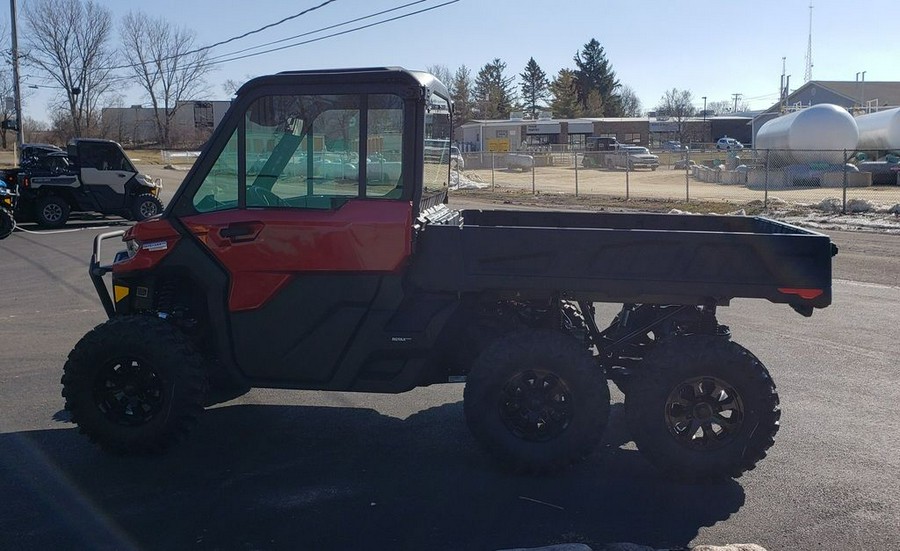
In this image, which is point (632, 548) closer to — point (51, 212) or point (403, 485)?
point (403, 485)

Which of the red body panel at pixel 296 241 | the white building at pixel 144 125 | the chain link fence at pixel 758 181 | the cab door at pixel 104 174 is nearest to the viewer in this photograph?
the red body panel at pixel 296 241

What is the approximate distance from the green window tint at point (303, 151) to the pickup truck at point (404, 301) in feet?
0.04

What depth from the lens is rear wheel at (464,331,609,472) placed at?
5324 millimetres

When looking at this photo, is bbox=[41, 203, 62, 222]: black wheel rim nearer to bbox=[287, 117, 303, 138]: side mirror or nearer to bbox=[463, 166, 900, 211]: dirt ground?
bbox=[463, 166, 900, 211]: dirt ground

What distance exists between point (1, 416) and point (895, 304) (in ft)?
33.9

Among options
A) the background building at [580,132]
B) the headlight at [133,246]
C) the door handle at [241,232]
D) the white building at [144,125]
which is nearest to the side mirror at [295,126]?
the door handle at [241,232]

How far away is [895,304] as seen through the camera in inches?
451

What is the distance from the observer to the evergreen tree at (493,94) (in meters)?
104

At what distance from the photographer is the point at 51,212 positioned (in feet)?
74.6

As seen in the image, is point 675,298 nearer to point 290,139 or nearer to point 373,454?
point 373,454

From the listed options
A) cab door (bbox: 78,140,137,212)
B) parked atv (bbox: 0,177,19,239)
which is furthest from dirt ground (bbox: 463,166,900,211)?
parked atv (bbox: 0,177,19,239)

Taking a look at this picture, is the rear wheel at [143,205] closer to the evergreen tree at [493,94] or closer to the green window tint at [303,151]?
the green window tint at [303,151]

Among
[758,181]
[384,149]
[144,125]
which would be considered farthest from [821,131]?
[144,125]

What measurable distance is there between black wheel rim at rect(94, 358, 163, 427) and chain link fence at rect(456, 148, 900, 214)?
2233 cm
